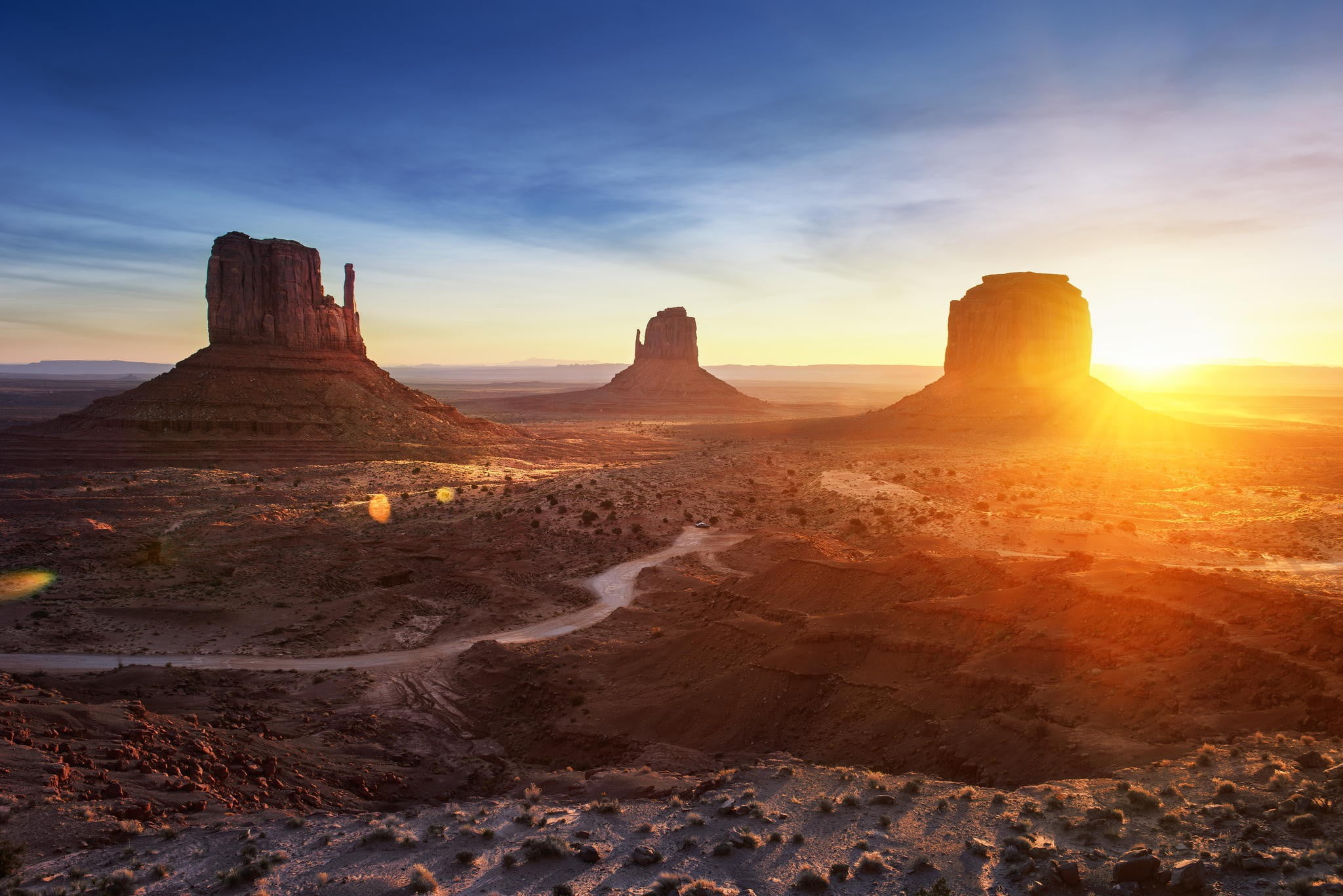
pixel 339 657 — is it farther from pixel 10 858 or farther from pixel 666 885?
pixel 666 885

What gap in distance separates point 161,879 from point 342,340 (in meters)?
74.4

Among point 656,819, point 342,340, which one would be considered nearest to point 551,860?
point 656,819

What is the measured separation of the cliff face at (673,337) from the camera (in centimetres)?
15900

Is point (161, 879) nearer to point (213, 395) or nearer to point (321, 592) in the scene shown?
point (321, 592)

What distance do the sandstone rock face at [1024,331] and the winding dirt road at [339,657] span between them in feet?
255

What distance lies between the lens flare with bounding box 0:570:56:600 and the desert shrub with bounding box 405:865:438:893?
25586 millimetres

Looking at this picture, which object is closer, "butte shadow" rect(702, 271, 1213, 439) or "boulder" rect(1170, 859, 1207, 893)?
"boulder" rect(1170, 859, 1207, 893)

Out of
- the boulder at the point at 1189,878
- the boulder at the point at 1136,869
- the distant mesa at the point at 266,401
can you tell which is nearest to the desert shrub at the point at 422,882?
the boulder at the point at 1136,869

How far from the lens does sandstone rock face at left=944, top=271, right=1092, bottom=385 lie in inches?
3602

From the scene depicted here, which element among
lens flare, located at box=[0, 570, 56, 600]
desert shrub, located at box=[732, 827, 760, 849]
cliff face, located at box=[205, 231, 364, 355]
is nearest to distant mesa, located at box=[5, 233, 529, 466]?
cliff face, located at box=[205, 231, 364, 355]

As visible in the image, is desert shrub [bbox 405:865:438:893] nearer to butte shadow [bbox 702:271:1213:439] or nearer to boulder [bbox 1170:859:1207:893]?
boulder [bbox 1170:859:1207:893]

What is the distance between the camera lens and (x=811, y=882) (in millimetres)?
9805

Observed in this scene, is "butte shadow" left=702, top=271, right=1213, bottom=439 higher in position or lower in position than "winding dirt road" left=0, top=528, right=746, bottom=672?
higher

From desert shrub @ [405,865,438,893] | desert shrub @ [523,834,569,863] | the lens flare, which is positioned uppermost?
desert shrub @ [405,865,438,893]
